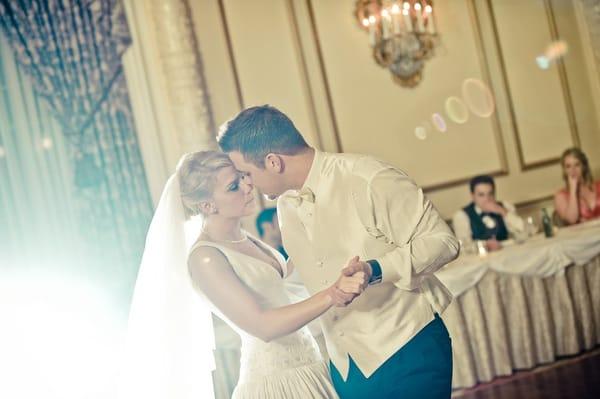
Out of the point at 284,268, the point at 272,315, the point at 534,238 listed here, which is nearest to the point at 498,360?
the point at 534,238

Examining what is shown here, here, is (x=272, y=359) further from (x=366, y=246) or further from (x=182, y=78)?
(x=182, y=78)

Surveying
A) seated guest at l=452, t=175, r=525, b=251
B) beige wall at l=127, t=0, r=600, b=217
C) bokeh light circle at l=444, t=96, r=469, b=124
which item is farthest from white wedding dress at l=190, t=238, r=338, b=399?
bokeh light circle at l=444, t=96, r=469, b=124

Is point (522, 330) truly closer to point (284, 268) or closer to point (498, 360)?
point (498, 360)

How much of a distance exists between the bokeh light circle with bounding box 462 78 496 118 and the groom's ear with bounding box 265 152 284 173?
4.93 m

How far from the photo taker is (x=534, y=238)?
537 centimetres

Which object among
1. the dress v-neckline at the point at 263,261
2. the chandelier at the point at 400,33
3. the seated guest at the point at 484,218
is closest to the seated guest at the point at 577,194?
the seated guest at the point at 484,218

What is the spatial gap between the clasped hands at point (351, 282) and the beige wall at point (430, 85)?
3.94 metres

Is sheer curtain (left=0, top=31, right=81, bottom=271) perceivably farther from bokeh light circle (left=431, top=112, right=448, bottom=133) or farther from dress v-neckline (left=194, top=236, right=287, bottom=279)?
dress v-neckline (left=194, top=236, right=287, bottom=279)

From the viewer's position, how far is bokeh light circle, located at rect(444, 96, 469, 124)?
6.87m

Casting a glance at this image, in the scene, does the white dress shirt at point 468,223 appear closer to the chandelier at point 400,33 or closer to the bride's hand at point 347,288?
the chandelier at point 400,33

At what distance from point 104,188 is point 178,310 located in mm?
3096

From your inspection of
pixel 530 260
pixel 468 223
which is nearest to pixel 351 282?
pixel 530 260

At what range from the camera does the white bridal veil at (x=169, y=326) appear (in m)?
2.59

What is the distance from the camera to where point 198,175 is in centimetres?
256
